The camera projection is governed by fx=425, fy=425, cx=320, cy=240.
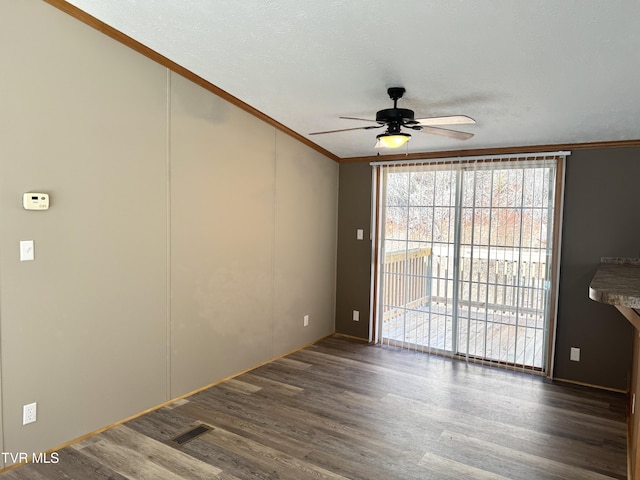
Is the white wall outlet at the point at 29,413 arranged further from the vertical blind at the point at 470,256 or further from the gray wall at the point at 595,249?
the gray wall at the point at 595,249

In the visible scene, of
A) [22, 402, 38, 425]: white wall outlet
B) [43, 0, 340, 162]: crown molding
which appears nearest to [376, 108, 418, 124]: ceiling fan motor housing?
[43, 0, 340, 162]: crown molding

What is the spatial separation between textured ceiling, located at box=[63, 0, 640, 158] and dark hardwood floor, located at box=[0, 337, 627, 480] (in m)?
2.30

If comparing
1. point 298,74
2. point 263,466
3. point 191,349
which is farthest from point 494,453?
point 298,74

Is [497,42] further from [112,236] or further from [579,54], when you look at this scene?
[112,236]

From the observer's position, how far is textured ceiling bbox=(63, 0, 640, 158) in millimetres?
2160

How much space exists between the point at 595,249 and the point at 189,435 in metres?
3.72

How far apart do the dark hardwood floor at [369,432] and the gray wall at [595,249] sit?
0.87 feet

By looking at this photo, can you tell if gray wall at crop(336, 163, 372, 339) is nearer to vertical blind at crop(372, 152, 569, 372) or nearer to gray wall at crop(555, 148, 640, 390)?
vertical blind at crop(372, 152, 569, 372)

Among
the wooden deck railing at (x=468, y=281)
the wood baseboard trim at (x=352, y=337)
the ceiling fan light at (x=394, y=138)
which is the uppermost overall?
the ceiling fan light at (x=394, y=138)

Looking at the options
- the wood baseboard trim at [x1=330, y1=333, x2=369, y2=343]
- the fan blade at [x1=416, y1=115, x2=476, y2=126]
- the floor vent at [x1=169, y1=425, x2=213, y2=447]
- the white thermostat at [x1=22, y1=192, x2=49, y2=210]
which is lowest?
the floor vent at [x1=169, y1=425, x2=213, y2=447]

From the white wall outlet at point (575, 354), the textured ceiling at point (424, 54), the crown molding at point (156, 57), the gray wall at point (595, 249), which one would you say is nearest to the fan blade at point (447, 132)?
the textured ceiling at point (424, 54)

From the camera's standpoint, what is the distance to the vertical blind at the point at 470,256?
13.3ft

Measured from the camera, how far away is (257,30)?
2.56 metres

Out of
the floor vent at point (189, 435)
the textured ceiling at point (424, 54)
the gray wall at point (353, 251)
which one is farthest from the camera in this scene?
the gray wall at point (353, 251)
